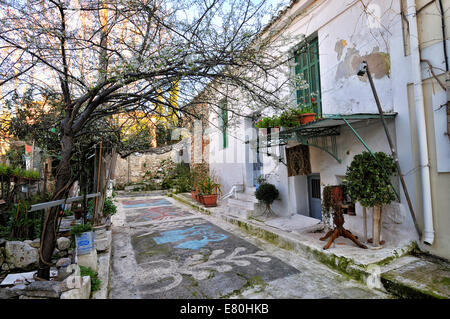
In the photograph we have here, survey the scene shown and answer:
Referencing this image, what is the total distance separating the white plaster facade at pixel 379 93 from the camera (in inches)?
130

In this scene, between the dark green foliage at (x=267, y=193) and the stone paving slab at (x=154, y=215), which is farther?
the stone paving slab at (x=154, y=215)

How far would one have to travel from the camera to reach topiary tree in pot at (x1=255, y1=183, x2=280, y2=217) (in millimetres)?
6160

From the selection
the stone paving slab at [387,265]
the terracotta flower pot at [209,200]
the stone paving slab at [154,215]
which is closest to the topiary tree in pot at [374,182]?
the stone paving slab at [387,265]

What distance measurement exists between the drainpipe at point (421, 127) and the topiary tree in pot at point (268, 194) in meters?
3.26

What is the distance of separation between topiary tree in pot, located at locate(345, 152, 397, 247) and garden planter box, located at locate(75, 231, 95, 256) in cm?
393

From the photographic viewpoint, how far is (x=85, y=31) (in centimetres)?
351

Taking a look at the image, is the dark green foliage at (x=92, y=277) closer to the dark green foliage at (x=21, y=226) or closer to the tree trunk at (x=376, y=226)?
the dark green foliage at (x=21, y=226)

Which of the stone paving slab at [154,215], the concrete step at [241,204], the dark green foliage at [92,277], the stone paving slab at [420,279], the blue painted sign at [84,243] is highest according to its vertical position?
the blue painted sign at [84,243]

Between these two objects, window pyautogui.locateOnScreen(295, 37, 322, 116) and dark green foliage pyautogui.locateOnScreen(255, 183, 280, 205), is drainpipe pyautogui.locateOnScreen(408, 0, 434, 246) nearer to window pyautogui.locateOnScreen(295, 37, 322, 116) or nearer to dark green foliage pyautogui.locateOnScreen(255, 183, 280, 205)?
window pyautogui.locateOnScreen(295, 37, 322, 116)

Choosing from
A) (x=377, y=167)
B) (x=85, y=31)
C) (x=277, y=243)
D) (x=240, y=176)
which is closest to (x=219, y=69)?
(x=85, y=31)

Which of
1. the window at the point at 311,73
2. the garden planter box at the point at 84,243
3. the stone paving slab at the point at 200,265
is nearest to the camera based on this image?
the stone paving slab at the point at 200,265

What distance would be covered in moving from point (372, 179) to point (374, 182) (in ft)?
0.19

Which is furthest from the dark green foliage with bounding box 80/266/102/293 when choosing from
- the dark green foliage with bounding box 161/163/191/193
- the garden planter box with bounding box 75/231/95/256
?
the dark green foliage with bounding box 161/163/191/193
